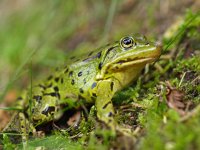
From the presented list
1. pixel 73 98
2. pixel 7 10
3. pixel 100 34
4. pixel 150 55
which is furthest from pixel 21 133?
pixel 7 10

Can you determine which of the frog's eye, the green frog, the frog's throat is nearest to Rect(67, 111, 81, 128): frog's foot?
the green frog

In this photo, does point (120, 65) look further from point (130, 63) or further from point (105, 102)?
point (105, 102)

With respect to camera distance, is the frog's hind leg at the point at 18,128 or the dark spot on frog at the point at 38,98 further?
the dark spot on frog at the point at 38,98

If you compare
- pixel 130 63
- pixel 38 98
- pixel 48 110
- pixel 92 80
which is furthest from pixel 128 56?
pixel 38 98

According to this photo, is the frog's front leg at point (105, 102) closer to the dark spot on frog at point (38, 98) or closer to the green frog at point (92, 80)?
the green frog at point (92, 80)

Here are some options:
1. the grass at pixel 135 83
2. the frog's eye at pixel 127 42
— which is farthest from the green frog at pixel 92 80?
the grass at pixel 135 83

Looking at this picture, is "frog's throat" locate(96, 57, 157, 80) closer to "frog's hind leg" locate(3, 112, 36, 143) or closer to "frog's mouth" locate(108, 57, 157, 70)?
"frog's mouth" locate(108, 57, 157, 70)

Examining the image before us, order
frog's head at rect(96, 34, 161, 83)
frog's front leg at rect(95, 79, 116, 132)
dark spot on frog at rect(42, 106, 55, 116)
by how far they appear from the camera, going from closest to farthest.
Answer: frog's front leg at rect(95, 79, 116, 132) < frog's head at rect(96, 34, 161, 83) < dark spot on frog at rect(42, 106, 55, 116)
